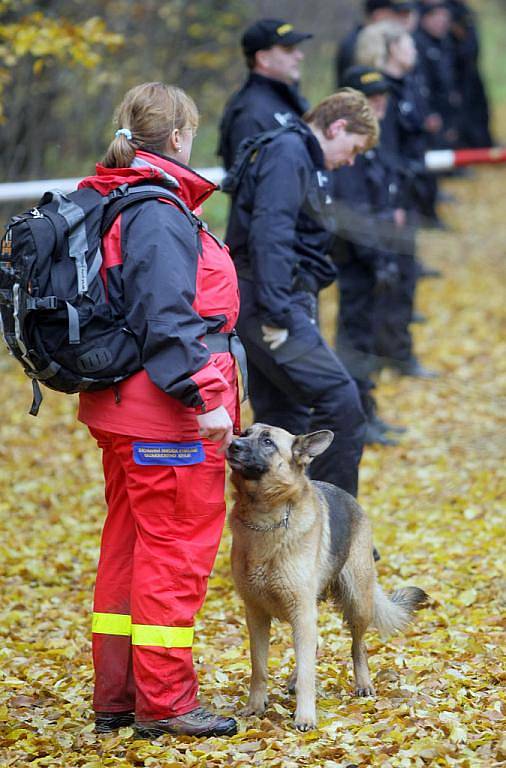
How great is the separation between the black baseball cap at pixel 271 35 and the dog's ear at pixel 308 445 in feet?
10.6

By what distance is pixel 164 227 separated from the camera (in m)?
4.04

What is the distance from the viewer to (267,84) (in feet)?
22.7

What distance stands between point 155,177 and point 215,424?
3.20ft

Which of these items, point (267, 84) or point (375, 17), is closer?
point (267, 84)

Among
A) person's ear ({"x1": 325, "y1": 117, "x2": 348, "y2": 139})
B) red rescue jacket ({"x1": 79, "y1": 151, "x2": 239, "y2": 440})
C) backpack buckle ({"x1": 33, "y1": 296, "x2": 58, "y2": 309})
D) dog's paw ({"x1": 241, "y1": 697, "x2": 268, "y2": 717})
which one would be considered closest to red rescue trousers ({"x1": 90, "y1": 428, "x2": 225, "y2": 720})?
red rescue jacket ({"x1": 79, "y1": 151, "x2": 239, "y2": 440})

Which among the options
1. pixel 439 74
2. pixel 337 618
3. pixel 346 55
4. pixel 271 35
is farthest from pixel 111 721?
pixel 439 74

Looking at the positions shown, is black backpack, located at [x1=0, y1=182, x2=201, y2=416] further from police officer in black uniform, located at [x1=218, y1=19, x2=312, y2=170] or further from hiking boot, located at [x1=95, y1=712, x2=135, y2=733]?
police officer in black uniform, located at [x1=218, y1=19, x2=312, y2=170]

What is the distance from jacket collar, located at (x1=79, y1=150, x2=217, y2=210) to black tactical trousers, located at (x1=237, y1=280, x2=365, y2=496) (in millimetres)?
1638

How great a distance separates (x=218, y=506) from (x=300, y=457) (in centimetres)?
46

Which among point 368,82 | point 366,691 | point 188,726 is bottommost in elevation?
point 366,691

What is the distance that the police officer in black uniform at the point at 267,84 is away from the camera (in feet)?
22.3

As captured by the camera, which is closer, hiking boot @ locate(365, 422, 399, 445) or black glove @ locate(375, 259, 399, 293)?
black glove @ locate(375, 259, 399, 293)

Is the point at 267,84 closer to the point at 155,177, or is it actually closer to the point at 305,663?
the point at 155,177

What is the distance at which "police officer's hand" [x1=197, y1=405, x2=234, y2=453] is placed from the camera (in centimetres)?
409
